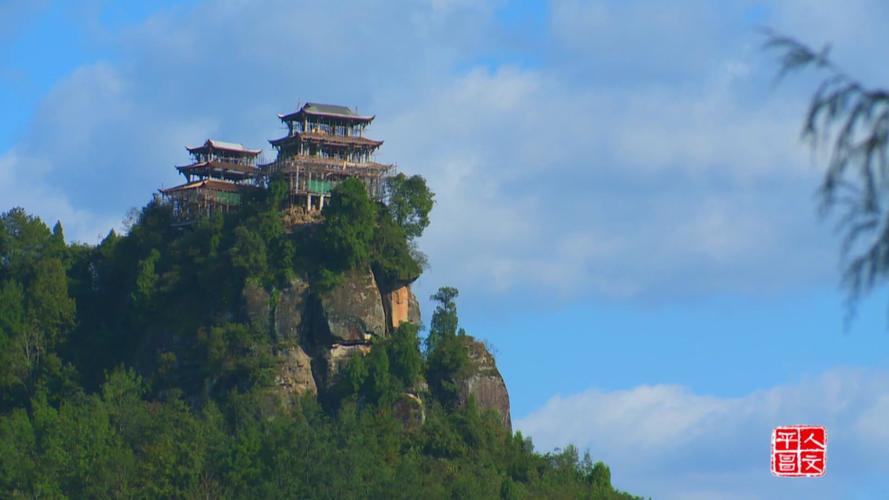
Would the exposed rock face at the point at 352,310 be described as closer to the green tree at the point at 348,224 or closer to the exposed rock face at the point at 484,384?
the green tree at the point at 348,224

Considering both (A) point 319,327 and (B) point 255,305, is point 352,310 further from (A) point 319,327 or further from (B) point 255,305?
(B) point 255,305

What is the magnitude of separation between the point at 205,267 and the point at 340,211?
6.76 meters

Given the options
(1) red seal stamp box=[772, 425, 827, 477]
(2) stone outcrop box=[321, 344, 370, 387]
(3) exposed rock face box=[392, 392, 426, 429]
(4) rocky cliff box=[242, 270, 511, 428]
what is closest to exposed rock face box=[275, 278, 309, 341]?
(4) rocky cliff box=[242, 270, 511, 428]

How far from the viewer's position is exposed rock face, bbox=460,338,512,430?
7781cm

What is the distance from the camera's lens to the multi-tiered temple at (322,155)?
78500 mm

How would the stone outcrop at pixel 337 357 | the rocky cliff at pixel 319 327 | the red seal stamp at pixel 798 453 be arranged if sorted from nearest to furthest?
the red seal stamp at pixel 798 453 → the rocky cliff at pixel 319 327 → the stone outcrop at pixel 337 357

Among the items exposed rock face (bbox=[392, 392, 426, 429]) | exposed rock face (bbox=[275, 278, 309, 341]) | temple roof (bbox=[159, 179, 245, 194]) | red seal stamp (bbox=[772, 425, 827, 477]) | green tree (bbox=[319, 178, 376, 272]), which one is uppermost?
temple roof (bbox=[159, 179, 245, 194])

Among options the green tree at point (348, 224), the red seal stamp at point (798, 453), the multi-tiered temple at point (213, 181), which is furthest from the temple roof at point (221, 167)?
the red seal stamp at point (798, 453)

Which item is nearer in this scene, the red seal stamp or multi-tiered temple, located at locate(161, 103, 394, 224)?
the red seal stamp

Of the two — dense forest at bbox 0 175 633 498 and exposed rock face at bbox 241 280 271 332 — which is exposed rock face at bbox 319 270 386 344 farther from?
exposed rock face at bbox 241 280 271 332

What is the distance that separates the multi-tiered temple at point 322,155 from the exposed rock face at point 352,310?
13.6 feet

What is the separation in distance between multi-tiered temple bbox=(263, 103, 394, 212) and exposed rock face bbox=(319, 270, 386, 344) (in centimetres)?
415

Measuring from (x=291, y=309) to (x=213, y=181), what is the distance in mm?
9727

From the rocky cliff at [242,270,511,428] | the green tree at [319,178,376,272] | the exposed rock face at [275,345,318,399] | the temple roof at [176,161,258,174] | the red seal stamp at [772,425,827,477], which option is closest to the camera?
the red seal stamp at [772,425,827,477]
